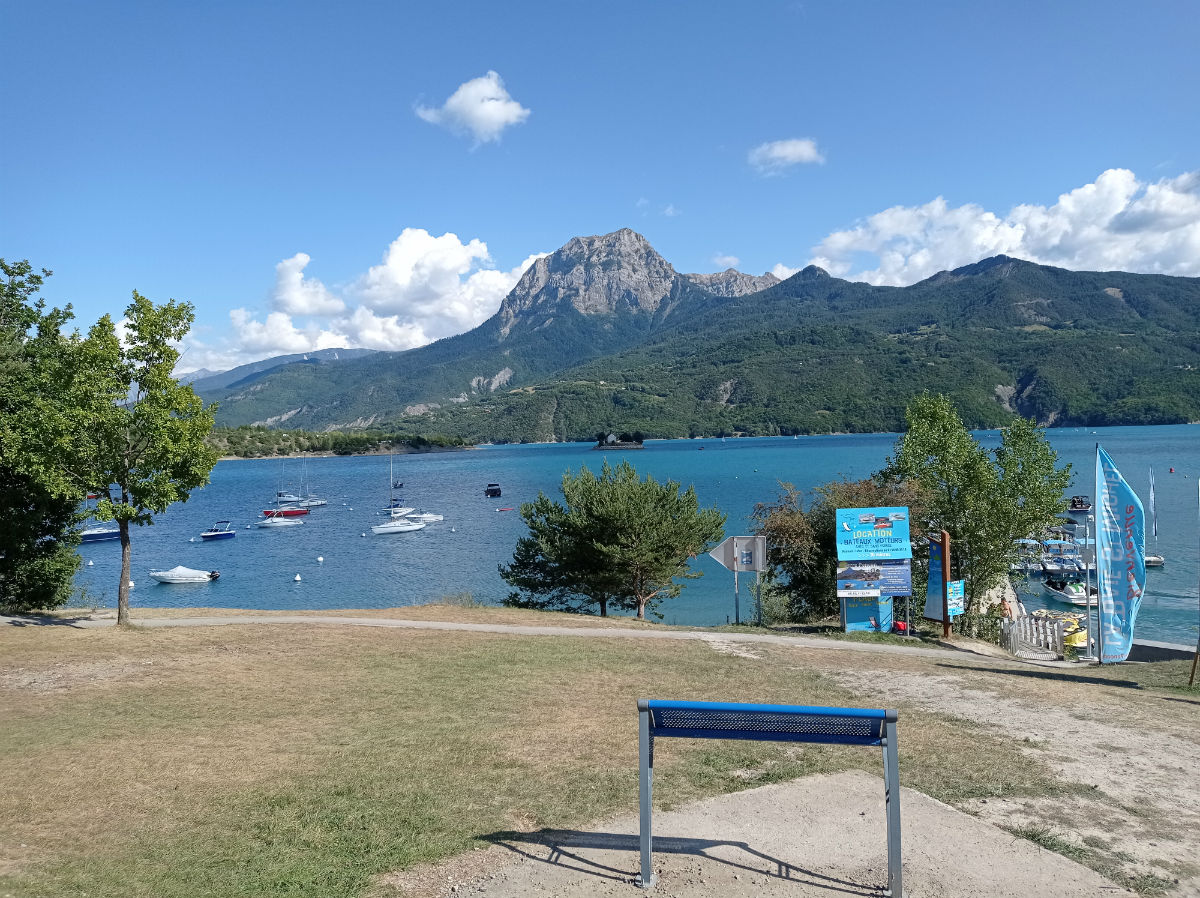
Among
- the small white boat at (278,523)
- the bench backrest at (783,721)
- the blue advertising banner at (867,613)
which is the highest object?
the bench backrest at (783,721)

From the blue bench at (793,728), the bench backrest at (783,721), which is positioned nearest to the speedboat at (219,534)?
the blue bench at (793,728)

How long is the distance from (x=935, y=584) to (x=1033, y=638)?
17.6 ft

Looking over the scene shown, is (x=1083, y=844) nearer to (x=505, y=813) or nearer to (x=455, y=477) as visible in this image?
(x=505, y=813)

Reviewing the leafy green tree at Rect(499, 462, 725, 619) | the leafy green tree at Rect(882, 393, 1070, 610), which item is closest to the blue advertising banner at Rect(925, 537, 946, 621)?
the leafy green tree at Rect(882, 393, 1070, 610)

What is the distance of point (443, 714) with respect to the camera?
30.9 ft

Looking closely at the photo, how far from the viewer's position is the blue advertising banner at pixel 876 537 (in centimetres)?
1792

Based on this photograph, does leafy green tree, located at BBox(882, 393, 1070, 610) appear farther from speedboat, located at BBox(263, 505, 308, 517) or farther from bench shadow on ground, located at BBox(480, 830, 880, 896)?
speedboat, located at BBox(263, 505, 308, 517)

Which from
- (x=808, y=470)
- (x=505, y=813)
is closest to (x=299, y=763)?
(x=505, y=813)

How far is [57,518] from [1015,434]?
3044cm

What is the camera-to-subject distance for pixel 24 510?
66.8ft

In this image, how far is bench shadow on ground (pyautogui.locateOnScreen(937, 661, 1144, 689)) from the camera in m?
12.2

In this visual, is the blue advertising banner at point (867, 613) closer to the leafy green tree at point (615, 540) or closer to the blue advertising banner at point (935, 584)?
the blue advertising banner at point (935, 584)

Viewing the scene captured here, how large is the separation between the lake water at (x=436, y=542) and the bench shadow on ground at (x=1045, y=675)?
11.6 metres

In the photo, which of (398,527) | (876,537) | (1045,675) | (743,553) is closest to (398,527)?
(398,527)
